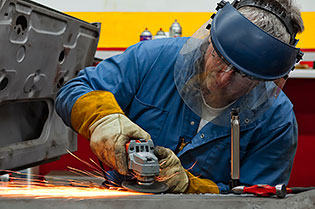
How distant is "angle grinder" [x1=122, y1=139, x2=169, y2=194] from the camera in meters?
1.32

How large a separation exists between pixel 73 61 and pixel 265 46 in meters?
1.33

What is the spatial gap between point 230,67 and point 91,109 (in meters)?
0.61

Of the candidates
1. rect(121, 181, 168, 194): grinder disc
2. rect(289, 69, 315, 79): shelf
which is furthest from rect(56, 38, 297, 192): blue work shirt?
rect(289, 69, 315, 79): shelf

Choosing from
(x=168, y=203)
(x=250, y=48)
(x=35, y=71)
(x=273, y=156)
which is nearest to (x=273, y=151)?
(x=273, y=156)

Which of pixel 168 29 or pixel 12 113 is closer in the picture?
pixel 12 113

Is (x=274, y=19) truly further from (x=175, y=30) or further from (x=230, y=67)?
(x=175, y=30)

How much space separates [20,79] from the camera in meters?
1.91

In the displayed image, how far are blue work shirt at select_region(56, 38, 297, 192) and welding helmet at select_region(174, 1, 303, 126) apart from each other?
12 centimetres

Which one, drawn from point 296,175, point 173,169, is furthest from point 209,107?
point 296,175

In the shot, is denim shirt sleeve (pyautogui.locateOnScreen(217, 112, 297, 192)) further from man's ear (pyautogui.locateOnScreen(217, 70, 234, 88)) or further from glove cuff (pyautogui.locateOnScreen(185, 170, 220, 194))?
man's ear (pyautogui.locateOnScreen(217, 70, 234, 88))

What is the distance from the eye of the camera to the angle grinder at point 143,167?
1.32 metres

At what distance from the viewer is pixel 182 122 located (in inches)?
73.6

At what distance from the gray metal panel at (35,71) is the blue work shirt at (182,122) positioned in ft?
0.85

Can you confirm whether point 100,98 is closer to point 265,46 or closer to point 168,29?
point 265,46
